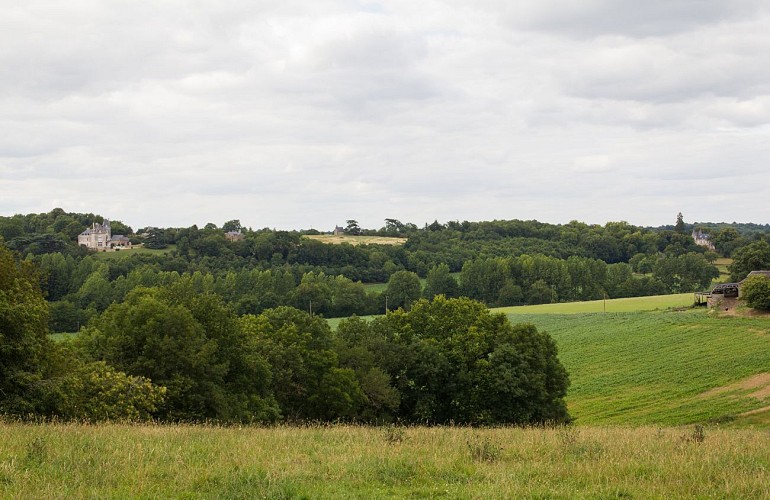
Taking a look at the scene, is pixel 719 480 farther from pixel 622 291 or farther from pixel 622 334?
pixel 622 291

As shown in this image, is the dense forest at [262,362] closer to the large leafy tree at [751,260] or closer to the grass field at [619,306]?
the grass field at [619,306]

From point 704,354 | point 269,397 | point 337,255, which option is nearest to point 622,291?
point 337,255

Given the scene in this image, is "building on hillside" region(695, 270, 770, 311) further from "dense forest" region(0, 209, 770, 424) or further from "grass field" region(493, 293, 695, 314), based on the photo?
"dense forest" region(0, 209, 770, 424)

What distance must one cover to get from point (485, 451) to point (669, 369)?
4921 centimetres

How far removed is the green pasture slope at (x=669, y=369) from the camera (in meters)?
42.8

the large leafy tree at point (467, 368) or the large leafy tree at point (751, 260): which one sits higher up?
the large leafy tree at point (751, 260)

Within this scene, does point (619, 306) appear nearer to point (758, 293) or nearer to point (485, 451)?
point (758, 293)

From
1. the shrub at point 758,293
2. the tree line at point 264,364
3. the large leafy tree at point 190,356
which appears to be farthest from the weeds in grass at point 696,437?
the shrub at point 758,293

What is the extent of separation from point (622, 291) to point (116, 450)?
494ft

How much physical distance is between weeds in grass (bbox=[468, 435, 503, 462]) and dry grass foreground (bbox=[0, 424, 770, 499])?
1.1 inches

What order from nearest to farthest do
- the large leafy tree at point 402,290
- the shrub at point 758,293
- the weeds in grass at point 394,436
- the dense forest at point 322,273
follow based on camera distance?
the weeds in grass at point 394,436
the shrub at point 758,293
the dense forest at point 322,273
the large leafy tree at point 402,290

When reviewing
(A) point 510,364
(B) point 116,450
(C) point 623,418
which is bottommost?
(C) point 623,418

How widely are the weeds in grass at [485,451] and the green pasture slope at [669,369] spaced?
28.8 metres

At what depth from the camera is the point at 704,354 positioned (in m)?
59.5
